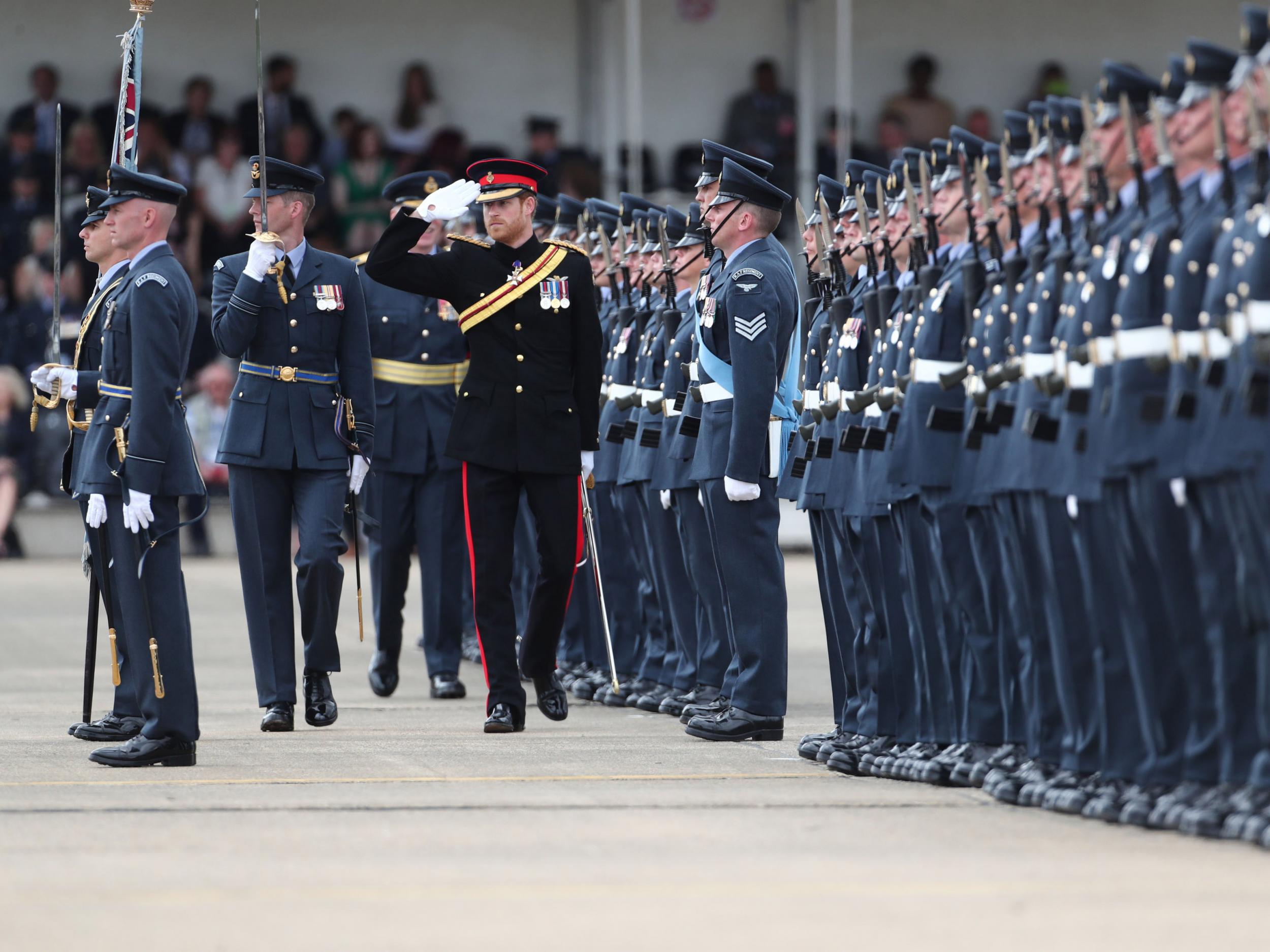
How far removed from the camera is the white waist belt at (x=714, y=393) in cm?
765

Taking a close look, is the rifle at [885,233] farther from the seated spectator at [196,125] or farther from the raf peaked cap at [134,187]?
the seated spectator at [196,125]

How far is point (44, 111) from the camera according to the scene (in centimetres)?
1891

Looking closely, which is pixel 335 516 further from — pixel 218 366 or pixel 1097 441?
pixel 218 366

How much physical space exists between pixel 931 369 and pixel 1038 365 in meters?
0.63

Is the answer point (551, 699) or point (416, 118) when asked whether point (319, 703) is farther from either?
point (416, 118)

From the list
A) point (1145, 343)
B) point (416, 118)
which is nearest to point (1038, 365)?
point (1145, 343)

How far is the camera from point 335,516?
802cm

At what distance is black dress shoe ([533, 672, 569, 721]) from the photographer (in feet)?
26.0

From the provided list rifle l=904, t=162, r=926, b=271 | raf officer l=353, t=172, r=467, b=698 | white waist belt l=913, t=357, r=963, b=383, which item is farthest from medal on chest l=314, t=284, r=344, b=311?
white waist belt l=913, t=357, r=963, b=383

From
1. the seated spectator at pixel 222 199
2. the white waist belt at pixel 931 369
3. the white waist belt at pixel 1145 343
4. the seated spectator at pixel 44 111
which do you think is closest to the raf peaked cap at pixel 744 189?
the white waist belt at pixel 931 369

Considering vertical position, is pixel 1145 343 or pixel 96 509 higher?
pixel 1145 343

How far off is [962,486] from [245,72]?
15406 mm

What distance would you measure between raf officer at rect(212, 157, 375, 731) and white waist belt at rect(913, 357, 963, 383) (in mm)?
2374

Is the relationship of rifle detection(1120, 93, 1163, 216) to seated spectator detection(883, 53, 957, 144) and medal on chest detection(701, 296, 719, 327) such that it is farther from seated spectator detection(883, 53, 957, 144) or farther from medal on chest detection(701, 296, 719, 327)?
seated spectator detection(883, 53, 957, 144)
